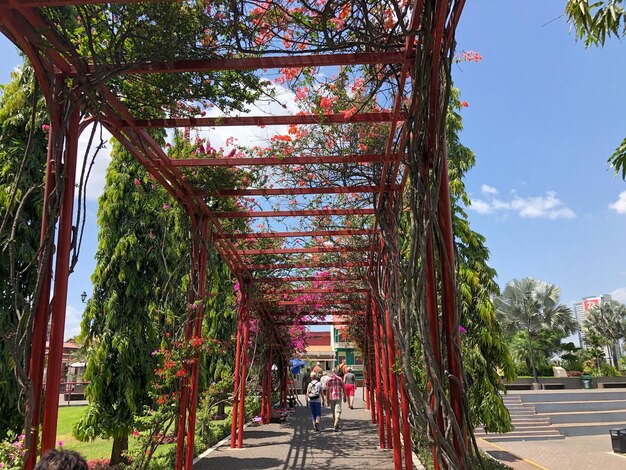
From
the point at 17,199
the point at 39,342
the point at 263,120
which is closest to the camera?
the point at 39,342

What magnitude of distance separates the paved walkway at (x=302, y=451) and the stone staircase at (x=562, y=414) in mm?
6928

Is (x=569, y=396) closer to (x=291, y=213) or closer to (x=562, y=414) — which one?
(x=562, y=414)

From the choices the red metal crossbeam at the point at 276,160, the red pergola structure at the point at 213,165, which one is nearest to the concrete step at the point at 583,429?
the red pergola structure at the point at 213,165

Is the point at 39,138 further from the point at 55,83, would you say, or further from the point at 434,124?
the point at 434,124

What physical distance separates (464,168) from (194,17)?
23.8ft

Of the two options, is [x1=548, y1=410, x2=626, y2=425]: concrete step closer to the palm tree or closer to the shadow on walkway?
the shadow on walkway

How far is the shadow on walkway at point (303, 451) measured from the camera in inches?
281

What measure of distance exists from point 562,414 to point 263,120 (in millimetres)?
18244

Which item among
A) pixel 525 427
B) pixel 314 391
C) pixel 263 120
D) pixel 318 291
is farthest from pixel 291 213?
pixel 525 427

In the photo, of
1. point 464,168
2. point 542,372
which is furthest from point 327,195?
point 542,372

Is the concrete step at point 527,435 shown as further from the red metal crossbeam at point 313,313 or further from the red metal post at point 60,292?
the red metal post at point 60,292

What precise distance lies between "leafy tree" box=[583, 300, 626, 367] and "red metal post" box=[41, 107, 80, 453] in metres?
45.3

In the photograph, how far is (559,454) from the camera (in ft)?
41.8

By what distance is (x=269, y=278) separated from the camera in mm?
9219
